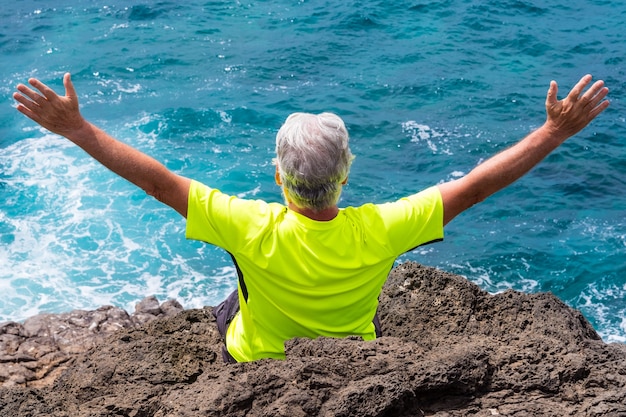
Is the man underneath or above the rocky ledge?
above

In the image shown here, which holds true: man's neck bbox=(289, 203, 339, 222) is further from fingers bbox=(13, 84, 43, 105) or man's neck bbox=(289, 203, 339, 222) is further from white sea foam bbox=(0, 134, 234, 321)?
white sea foam bbox=(0, 134, 234, 321)

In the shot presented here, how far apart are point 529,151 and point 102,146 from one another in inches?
75.3

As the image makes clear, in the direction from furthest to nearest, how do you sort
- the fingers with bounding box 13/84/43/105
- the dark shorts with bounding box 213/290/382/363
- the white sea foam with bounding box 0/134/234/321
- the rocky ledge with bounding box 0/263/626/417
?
the white sea foam with bounding box 0/134/234/321 < the dark shorts with bounding box 213/290/382/363 < the fingers with bounding box 13/84/43/105 < the rocky ledge with bounding box 0/263/626/417

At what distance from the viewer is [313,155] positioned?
10.4 feet

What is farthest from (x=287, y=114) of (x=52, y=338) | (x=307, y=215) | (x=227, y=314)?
(x=307, y=215)

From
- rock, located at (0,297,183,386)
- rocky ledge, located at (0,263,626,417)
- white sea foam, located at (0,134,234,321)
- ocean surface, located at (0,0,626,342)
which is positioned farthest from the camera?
ocean surface, located at (0,0,626,342)

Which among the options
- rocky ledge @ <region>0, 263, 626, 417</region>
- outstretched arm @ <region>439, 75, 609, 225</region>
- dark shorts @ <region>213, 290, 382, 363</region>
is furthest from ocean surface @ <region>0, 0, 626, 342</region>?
outstretched arm @ <region>439, 75, 609, 225</region>

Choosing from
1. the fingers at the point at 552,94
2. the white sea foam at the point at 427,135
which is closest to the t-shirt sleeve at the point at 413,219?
the fingers at the point at 552,94

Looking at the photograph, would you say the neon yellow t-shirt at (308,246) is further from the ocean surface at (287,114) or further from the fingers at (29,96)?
the ocean surface at (287,114)

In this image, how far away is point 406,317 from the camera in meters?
4.79

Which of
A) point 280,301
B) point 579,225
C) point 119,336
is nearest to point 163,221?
point 579,225

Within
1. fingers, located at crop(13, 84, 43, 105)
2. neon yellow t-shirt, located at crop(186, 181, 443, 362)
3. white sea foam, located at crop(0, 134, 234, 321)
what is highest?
fingers, located at crop(13, 84, 43, 105)

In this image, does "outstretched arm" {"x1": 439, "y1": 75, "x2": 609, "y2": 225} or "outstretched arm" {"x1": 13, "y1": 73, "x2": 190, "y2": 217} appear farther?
"outstretched arm" {"x1": 439, "y1": 75, "x2": 609, "y2": 225}

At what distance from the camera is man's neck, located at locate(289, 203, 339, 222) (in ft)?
11.1
